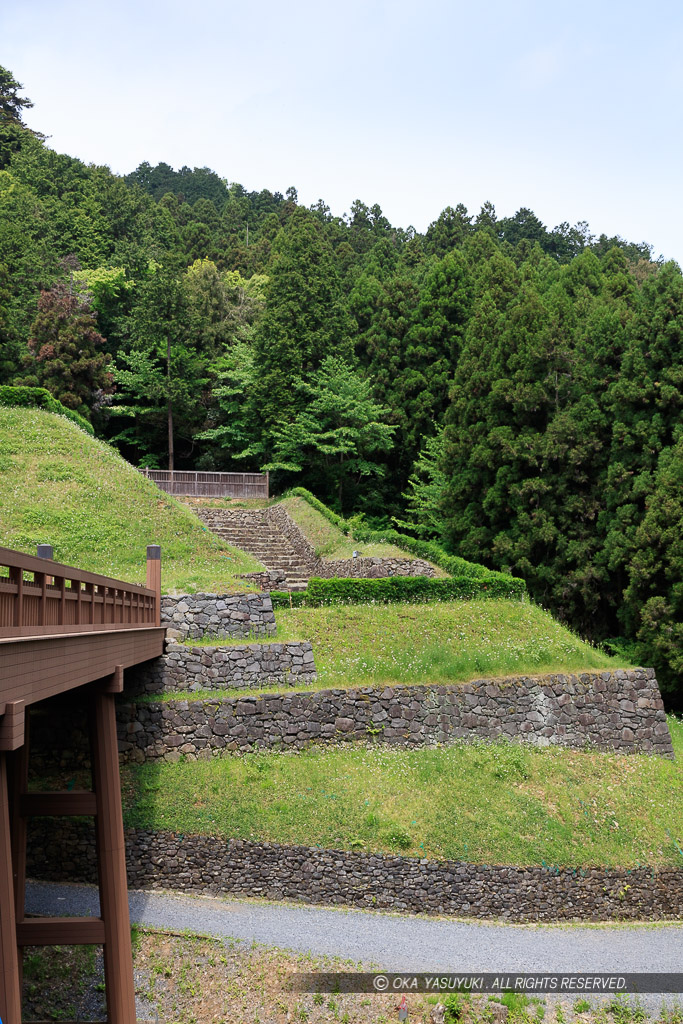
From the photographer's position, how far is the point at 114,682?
1165cm

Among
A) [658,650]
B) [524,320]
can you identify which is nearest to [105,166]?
[524,320]

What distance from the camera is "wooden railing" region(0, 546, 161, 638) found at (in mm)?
7434

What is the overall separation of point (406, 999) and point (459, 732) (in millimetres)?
7476

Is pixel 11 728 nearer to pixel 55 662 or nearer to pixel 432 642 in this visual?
pixel 55 662

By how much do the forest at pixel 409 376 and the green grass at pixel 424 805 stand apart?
8.54m

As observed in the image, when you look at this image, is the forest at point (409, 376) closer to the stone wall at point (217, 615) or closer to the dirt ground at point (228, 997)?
the stone wall at point (217, 615)

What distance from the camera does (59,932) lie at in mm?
10453

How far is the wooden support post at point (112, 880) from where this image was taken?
10.7 metres

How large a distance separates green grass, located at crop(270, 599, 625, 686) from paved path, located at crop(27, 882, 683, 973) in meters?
5.68

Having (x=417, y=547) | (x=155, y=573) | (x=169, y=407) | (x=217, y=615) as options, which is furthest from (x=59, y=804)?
(x=169, y=407)

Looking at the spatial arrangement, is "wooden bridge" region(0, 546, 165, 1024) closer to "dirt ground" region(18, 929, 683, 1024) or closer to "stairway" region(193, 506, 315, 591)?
"dirt ground" region(18, 929, 683, 1024)

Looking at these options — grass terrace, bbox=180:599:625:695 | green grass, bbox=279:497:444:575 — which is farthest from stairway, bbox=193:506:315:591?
grass terrace, bbox=180:599:625:695

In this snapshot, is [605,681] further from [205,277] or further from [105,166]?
[105,166]

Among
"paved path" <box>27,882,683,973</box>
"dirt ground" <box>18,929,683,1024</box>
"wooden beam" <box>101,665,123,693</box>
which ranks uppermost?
"wooden beam" <box>101,665,123,693</box>
